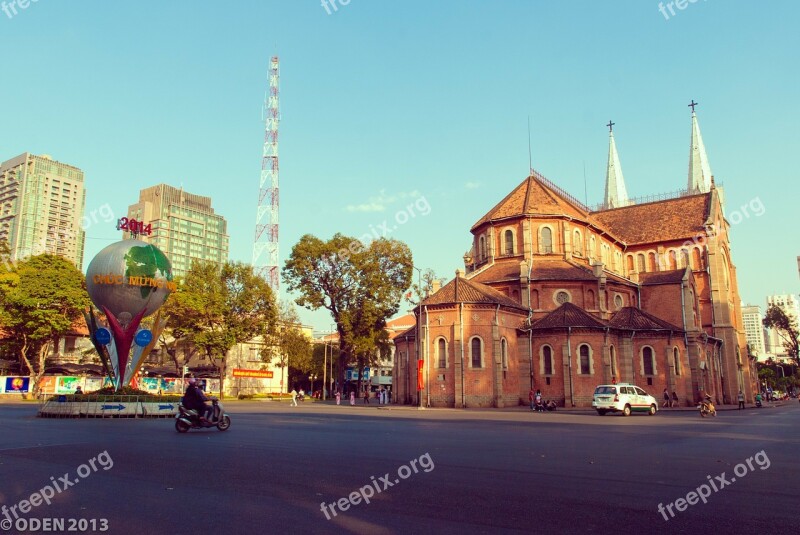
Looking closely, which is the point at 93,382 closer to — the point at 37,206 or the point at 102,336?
the point at 102,336

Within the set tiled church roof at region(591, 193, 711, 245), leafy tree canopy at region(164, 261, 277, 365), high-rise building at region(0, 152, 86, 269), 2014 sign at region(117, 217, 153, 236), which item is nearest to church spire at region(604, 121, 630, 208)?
tiled church roof at region(591, 193, 711, 245)

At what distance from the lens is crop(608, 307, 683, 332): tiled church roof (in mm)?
45500

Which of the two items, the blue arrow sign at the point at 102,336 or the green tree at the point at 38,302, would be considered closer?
the blue arrow sign at the point at 102,336

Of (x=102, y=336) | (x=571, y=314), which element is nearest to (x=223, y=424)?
(x=102, y=336)

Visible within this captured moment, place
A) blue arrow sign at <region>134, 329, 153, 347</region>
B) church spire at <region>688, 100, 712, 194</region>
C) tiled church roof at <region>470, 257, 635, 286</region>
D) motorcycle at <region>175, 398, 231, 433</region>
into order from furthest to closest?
church spire at <region>688, 100, 712, 194</region> → tiled church roof at <region>470, 257, 635, 286</region> → blue arrow sign at <region>134, 329, 153, 347</region> → motorcycle at <region>175, 398, 231, 433</region>

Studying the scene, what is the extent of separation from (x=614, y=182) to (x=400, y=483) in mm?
76515

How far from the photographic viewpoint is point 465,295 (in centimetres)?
4338

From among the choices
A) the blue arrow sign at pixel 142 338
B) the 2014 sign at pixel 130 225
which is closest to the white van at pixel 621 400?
the blue arrow sign at pixel 142 338

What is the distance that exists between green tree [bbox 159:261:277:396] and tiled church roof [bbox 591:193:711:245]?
38517 mm

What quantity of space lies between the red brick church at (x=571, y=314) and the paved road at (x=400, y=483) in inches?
1078

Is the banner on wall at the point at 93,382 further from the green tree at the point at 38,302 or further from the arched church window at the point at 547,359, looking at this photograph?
the arched church window at the point at 547,359

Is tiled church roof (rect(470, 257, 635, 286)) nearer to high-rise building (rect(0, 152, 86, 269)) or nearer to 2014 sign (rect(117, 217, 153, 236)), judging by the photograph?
2014 sign (rect(117, 217, 153, 236))

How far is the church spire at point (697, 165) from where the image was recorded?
72188 mm

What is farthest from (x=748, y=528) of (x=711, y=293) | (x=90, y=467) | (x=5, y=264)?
(x=5, y=264)
